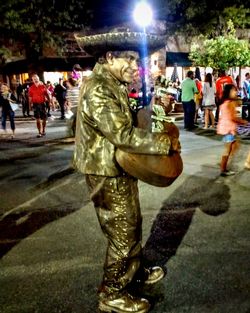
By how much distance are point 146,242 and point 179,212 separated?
3.30ft

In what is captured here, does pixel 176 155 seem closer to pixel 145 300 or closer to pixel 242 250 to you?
pixel 145 300

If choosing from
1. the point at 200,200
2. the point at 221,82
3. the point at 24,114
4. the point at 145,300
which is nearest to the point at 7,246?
the point at 145,300

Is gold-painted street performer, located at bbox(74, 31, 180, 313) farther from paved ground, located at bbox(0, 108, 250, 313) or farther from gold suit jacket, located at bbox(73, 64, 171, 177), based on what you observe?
paved ground, located at bbox(0, 108, 250, 313)

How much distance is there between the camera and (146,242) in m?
4.28

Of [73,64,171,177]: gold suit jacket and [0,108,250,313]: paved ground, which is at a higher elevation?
[73,64,171,177]: gold suit jacket

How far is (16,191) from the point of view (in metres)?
6.55

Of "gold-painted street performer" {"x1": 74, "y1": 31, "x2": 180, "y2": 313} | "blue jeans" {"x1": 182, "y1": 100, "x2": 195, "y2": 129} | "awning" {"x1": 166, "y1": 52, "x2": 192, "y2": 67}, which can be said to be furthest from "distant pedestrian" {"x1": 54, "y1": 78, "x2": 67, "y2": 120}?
"gold-painted street performer" {"x1": 74, "y1": 31, "x2": 180, "y2": 313}

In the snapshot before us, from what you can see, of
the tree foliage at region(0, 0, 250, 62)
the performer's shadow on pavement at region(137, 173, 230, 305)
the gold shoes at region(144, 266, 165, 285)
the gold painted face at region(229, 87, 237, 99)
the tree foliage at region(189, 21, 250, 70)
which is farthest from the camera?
the tree foliage at region(0, 0, 250, 62)

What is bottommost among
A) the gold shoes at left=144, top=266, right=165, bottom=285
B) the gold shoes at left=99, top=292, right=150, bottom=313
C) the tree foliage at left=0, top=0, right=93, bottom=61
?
the gold shoes at left=144, top=266, right=165, bottom=285

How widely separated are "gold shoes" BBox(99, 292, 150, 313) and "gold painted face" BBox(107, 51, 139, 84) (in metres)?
1.64

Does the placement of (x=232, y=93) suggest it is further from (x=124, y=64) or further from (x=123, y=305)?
(x=123, y=305)

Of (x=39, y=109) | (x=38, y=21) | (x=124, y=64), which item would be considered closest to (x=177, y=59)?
(x=38, y=21)

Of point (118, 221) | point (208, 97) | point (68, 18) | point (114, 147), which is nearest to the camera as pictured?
point (114, 147)

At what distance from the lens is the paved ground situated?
128 inches
